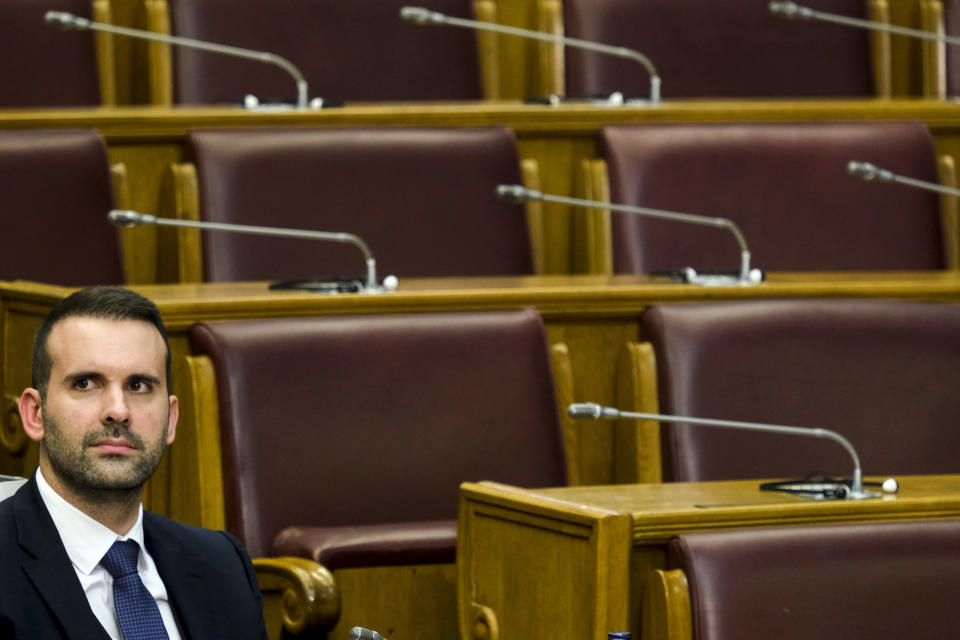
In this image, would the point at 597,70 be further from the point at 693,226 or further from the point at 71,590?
the point at 71,590

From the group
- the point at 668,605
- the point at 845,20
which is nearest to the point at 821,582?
the point at 668,605

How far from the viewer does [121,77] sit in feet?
3.14

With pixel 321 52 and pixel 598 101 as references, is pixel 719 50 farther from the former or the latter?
pixel 321 52

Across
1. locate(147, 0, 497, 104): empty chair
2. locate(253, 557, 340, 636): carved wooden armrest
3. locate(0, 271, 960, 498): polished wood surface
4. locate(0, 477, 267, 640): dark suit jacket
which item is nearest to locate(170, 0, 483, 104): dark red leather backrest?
locate(147, 0, 497, 104): empty chair

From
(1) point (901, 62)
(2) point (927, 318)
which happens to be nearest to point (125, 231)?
(2) point (927, 318)

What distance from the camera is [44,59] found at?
897 mm

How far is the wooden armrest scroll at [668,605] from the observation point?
0.51 m

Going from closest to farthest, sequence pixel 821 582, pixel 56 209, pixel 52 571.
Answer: pixel 52 571 → pixel 821 582 → pixel 56 209

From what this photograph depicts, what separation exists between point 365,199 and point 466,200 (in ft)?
0.16

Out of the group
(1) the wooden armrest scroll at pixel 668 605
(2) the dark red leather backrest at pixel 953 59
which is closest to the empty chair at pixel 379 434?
(1) the wooden armrest scroll at pixel 668 605

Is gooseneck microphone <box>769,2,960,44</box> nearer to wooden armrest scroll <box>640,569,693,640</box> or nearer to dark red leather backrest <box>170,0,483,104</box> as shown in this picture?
dark red leather backrest <box>170,0,483,104</box>

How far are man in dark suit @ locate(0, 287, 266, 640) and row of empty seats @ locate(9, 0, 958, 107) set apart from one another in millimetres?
496

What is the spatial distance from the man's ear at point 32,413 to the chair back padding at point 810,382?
1.00 ft

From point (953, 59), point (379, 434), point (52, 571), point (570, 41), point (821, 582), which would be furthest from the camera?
point (953, 59)
